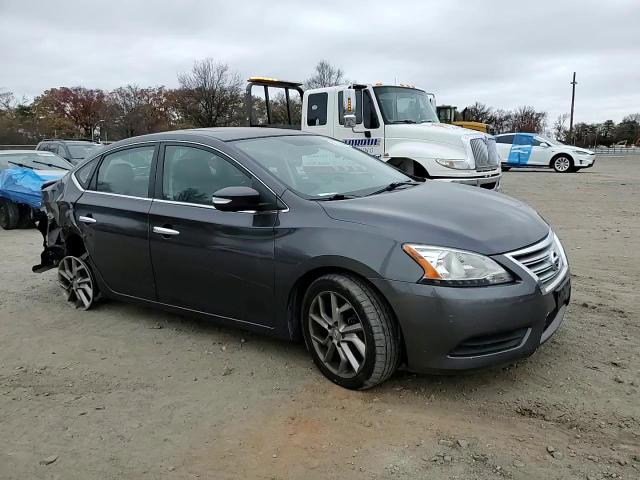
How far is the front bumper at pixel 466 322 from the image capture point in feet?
9.78

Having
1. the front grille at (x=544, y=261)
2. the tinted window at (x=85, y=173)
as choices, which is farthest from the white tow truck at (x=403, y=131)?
the front grille at (x=544, y=261)

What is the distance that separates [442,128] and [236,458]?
8.24 meters

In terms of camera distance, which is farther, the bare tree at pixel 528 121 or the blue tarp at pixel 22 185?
the bare tree at pixel 528 121

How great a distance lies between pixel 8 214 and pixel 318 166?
8.15 meters

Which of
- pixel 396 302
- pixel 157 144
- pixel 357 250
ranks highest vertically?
pixel 157 144

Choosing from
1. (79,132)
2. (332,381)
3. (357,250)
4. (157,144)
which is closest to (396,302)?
(357,250)

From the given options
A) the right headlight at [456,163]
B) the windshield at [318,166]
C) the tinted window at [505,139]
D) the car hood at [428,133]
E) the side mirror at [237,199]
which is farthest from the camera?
the tinted window at [505,139]

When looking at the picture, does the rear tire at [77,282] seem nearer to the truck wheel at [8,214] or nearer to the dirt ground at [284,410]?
Result: the dirt ground at [284,410]

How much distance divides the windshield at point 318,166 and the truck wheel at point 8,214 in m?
7.67

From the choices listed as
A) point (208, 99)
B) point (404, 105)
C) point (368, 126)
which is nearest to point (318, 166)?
point (368, 126)

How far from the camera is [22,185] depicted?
32.4 feet

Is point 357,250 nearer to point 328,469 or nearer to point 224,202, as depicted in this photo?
point 224,202

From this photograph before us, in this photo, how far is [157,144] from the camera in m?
4.46

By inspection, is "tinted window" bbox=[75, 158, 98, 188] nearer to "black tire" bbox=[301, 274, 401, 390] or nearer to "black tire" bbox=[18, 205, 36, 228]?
"black tire" bbox=[301, 274, 401, 390]
